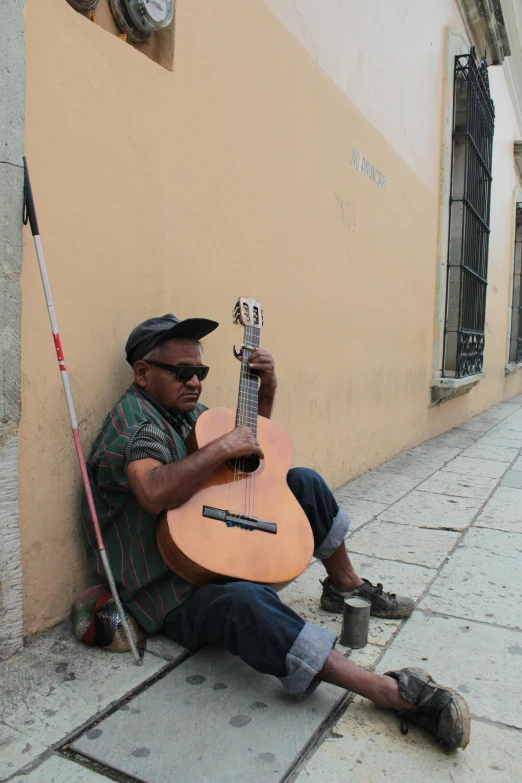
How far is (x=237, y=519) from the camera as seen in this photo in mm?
2043

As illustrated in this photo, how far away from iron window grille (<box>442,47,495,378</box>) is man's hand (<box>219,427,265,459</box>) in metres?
5.84

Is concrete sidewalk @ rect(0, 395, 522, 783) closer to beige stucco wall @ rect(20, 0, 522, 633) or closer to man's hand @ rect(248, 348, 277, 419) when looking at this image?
beige stucco wall @ rect(20, 0, 522, 633)

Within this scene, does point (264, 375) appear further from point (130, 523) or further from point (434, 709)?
point (434, 709)

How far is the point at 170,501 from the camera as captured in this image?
1.95 meters

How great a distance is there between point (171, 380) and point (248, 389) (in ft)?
0.94

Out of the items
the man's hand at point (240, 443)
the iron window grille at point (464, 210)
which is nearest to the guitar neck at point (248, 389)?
the man's hand at point (240, 443)

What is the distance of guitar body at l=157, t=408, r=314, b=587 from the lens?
1.95 metres

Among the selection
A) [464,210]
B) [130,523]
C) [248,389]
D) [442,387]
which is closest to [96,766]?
[130,523]

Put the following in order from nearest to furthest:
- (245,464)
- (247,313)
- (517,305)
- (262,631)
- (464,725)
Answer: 1. (464,725)
2. (262,631)
3. (245,464)
4. (247,313)
5. (517,305)

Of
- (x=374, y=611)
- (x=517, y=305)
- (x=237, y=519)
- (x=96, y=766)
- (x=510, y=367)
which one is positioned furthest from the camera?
(x=517, y=305)

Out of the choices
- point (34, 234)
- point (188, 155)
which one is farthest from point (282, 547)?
point (188, 155)

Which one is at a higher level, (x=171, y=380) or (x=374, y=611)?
(x=171, y=380)

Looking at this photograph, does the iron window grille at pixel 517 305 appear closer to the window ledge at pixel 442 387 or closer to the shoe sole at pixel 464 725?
the window ledge at pixel 442 387

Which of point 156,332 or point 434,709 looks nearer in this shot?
point 434,709
